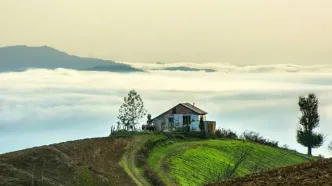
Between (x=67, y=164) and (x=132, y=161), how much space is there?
8.77 m

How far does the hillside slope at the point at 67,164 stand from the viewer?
76812mm

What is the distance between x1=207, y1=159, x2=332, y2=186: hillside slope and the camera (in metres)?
25.7

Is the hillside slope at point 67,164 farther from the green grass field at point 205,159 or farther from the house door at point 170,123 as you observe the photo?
the house door at point 170,123

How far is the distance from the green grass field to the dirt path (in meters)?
2.18

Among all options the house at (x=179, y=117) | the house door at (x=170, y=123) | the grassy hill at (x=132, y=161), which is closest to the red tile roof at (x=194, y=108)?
the house at (x=179, y=117)

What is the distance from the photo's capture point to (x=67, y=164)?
83.9 m

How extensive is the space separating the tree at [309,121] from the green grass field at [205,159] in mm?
9694

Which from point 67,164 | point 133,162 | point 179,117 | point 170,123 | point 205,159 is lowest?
point 67,164

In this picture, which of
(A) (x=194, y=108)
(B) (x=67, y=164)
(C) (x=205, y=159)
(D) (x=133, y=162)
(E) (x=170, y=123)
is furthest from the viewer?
(A) (x=194, y=108)

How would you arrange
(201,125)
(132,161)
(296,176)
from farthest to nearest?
(201,125), (132,161), (296,176)

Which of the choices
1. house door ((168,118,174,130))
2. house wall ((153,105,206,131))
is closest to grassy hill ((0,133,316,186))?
house door ((168,118,174,130))

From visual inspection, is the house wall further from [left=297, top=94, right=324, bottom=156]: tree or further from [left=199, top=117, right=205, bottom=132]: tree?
[left=297, top=94, right=324, bottom=156]: tree

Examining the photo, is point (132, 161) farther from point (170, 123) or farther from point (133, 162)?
point (170, 123)

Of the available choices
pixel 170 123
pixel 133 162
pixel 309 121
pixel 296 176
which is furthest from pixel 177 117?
pixel 296 176
